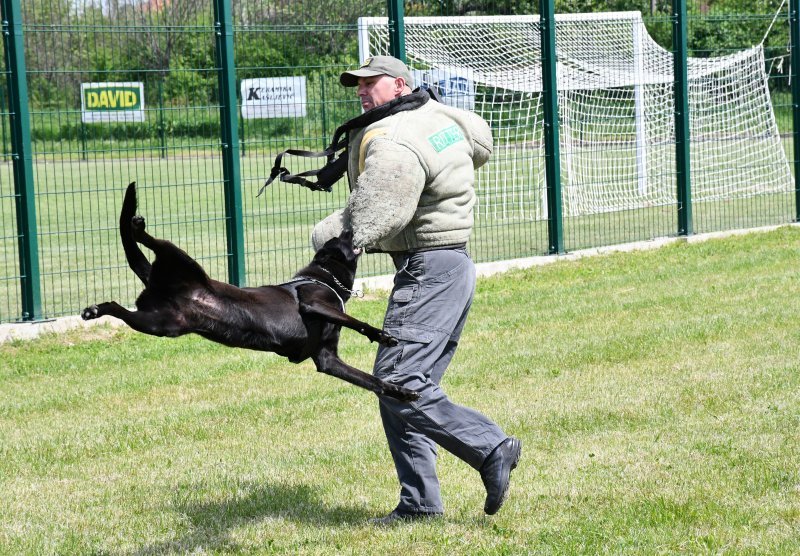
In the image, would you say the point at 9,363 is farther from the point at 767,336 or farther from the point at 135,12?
the point at 767,336

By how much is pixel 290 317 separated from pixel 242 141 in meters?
7.26

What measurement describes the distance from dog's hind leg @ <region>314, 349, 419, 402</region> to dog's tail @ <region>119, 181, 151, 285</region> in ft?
2.64

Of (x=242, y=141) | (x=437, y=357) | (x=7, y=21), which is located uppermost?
(x=7, y=21)

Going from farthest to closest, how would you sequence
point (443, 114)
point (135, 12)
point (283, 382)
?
point (135, 12) → point (283, 382) → point (443, 114)

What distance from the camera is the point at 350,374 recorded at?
482 cm

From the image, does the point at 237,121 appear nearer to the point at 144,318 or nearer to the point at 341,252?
the point at 341,252

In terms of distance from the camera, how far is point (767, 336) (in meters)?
9.30

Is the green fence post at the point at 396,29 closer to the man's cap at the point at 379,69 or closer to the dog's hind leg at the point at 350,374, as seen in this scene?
the man's cap at the point at 379,69

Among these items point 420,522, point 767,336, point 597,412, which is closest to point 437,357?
point 420,522

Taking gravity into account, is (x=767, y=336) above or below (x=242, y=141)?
below

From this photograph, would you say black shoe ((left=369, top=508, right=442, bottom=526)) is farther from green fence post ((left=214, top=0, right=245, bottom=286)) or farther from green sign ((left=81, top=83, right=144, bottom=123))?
green sign ((left=81, top=83, right=144, bottom=123))

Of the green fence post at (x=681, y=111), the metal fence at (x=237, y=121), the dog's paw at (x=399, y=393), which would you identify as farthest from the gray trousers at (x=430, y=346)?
the green fence post at (x=681, y=111)

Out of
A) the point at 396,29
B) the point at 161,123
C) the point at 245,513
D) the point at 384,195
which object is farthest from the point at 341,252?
the point at 396,29

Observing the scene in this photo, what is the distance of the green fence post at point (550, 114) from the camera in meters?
13.6
